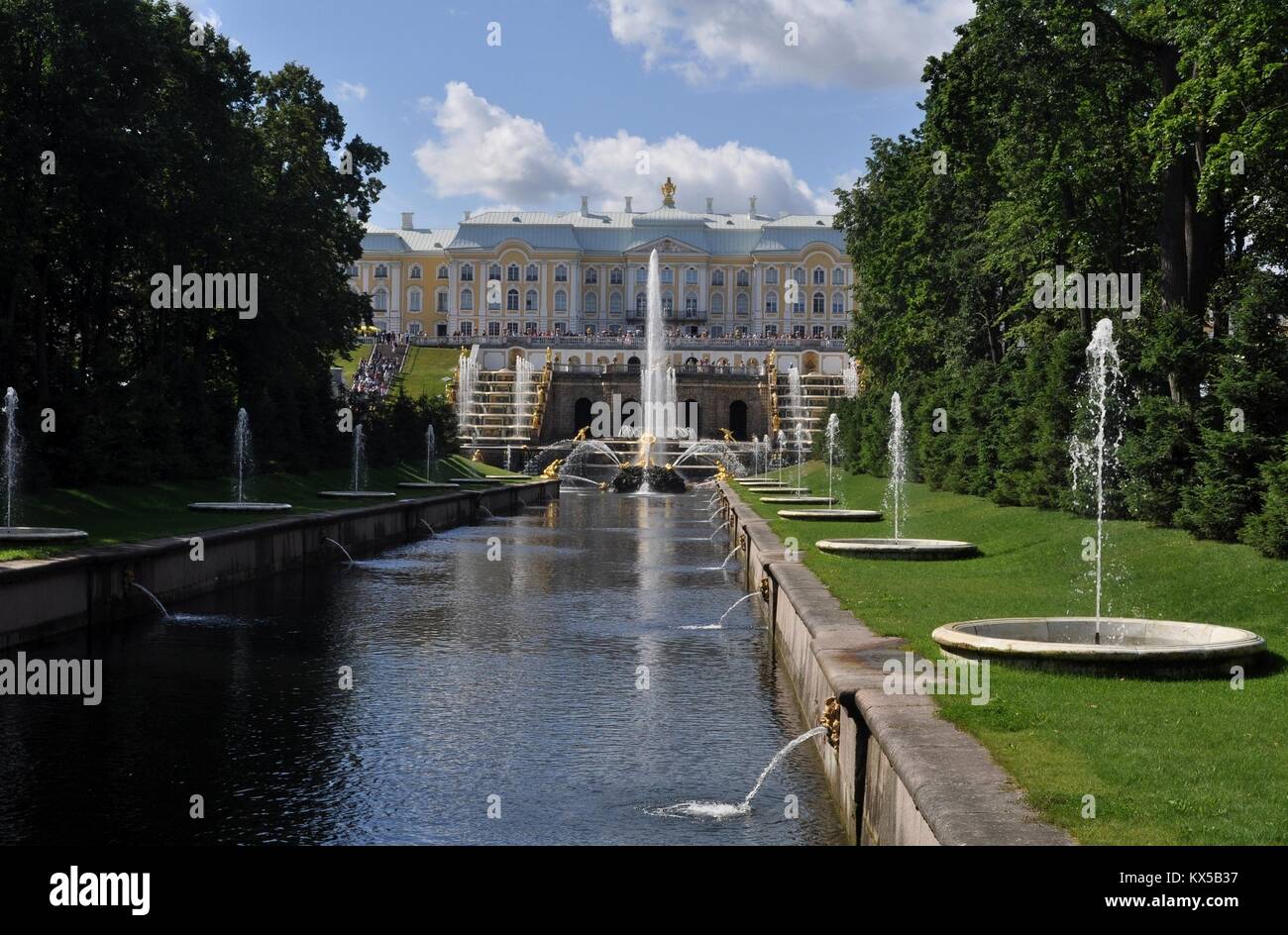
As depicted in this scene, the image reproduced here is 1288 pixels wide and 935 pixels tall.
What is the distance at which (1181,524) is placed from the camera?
61.7ft

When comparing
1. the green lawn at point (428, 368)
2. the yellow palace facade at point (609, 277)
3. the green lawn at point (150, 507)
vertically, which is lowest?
the green lawn at point (150, 507)

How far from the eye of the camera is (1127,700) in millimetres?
9477

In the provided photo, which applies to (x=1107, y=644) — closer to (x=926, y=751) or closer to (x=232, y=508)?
(x=926, y=751)

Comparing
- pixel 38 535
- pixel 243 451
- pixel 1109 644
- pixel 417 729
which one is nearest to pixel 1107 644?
pixel 1109 644

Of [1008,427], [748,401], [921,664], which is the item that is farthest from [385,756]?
[748,401]

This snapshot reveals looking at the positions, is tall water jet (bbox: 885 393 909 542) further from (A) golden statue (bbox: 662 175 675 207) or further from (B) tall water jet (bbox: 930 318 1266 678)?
(A) golden statue (bbox: 662 175 675 207)

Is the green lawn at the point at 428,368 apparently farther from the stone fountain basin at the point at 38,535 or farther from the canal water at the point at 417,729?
the canal water at the point at 417,729

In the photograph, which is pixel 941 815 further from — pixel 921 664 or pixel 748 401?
pixel 748 401

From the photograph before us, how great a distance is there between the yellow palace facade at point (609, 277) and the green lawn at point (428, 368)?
904 inches

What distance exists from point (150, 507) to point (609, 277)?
110 meters

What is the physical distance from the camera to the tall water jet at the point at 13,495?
62.2 feet

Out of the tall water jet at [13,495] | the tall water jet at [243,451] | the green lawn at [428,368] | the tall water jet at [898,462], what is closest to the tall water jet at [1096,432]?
the tall water jet at [898,462]

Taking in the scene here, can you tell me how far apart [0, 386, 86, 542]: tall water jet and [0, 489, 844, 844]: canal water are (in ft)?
6.10
